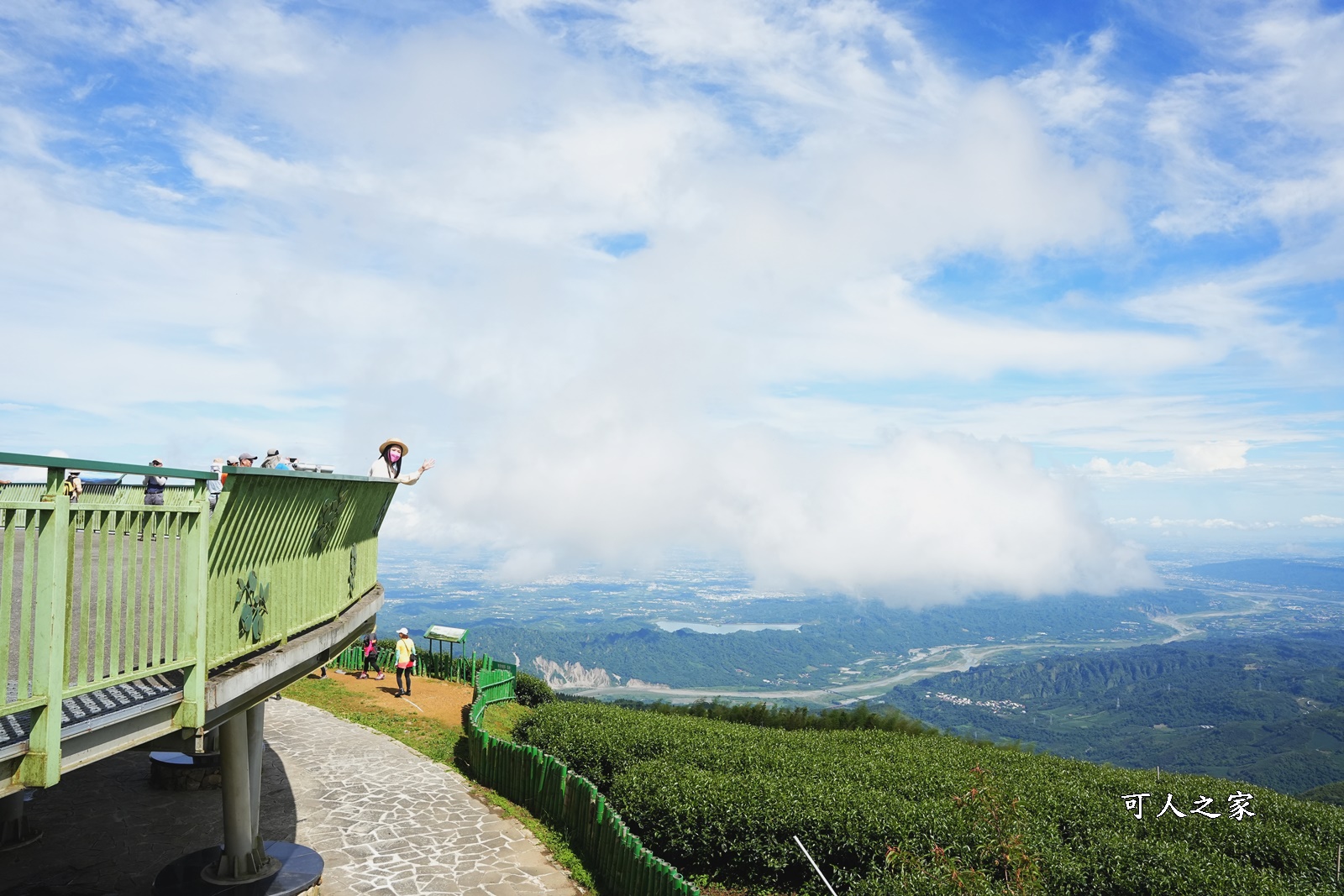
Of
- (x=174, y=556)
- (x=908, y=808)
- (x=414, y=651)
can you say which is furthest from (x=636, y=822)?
(x=414, y=651)

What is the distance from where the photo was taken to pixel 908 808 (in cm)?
1238

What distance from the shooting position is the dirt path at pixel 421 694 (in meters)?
24.0

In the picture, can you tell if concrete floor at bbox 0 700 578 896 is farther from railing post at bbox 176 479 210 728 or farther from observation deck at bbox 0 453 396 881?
railing post at bbox 176 479 210 728

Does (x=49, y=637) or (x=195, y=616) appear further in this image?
(x=195, y=616)

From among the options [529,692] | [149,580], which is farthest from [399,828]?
[529,692]

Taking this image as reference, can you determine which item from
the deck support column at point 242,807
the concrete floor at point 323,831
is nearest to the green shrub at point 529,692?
the concrete floor at point 323,831

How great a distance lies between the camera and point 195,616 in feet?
19.3

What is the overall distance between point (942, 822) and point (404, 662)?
1788cm

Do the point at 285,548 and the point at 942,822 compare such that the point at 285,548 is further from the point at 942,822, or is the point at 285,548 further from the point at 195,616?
the point at 942,822

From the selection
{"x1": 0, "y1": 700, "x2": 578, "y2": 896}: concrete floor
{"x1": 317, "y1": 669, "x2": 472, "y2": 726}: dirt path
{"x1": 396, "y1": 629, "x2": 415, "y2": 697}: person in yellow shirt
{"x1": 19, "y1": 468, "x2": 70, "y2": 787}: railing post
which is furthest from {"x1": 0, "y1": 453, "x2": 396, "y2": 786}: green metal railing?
{"x1": 396, "y1": 629, "x2": 415, "y2": 697}: person in yellow shirt

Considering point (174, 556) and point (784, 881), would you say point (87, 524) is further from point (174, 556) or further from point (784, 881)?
point (784, 881)

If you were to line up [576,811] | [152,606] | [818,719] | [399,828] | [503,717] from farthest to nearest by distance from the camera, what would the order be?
[818,719] → [503,717] → [399,828] → [576,811] → [152,606]

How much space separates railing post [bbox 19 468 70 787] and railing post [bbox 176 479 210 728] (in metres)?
1.23

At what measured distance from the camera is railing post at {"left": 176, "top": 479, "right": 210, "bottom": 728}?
18.9 feet
